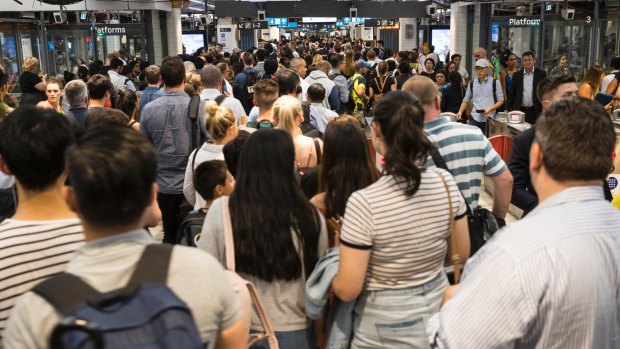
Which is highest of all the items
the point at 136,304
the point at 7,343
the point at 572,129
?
the point at 572,129

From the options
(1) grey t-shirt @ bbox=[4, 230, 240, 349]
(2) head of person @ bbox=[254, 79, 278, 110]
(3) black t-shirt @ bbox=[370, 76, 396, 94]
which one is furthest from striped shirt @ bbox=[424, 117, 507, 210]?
(3) black t-shirt @ bbox=[370, 76, 396, 94]

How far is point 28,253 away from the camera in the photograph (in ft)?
7.11

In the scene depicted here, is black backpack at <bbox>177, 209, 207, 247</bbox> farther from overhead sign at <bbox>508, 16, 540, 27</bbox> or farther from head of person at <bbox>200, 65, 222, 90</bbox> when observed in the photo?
overhead sign at <bbox>508, 16, 540, 27</bbox>

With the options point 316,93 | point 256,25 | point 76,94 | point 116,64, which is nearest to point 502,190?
point 316,93

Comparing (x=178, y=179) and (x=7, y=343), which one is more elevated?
(x=7, y=343)

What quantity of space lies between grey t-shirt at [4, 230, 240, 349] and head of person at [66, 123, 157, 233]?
50mm

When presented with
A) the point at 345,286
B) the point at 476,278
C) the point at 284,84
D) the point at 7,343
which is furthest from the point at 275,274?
the point at 284,84

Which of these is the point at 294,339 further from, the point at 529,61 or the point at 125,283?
the point at 529,61

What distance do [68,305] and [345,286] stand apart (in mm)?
1349

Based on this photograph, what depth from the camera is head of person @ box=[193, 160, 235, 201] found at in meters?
3.72

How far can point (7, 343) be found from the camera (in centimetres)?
156

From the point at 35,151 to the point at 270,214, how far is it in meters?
0.93

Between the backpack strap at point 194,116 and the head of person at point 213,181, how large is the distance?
165 centimetres

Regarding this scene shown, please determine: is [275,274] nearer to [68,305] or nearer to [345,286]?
[345,286]
